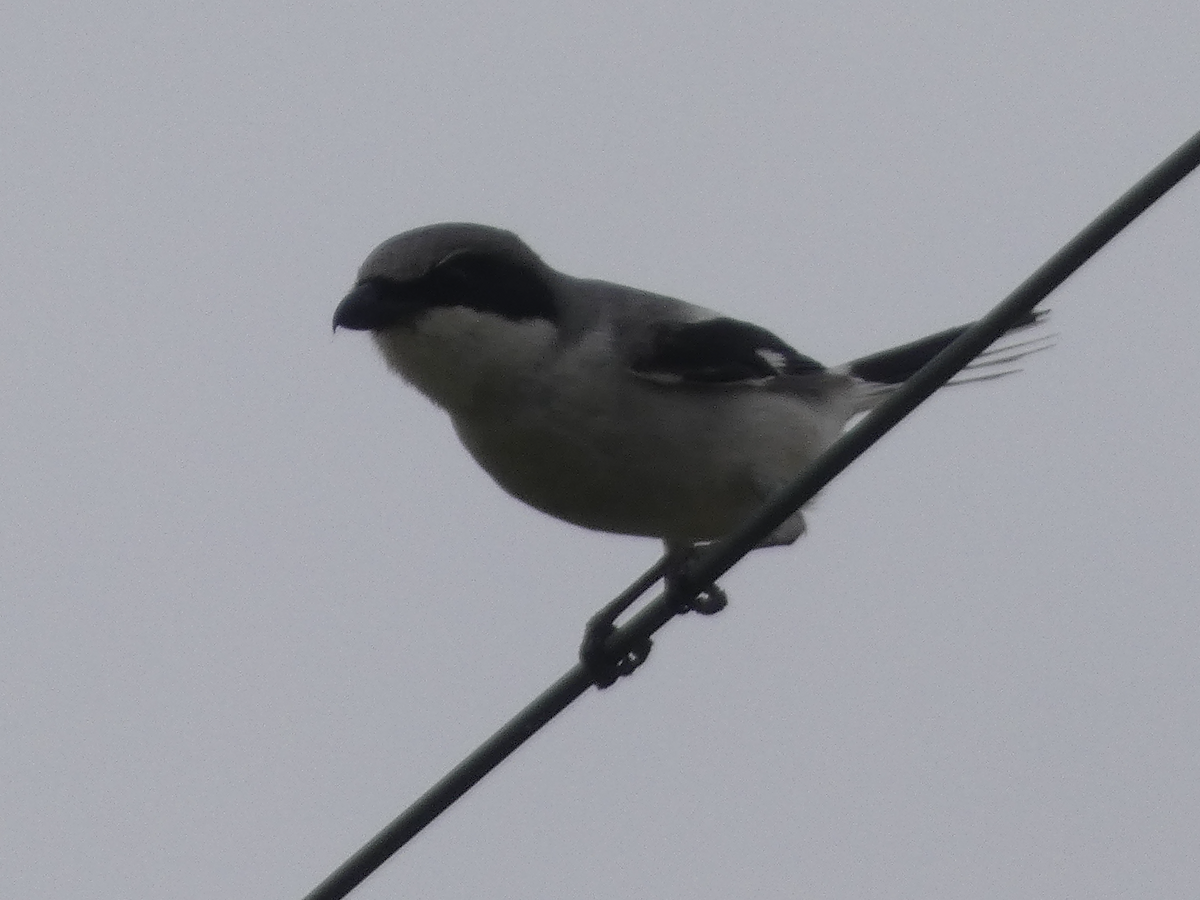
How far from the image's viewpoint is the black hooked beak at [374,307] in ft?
18.2

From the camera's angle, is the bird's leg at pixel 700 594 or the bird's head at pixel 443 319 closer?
the bird's head at pixel 443 319

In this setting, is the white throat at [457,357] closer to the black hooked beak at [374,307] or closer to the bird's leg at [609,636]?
the black hooked beak at [374,307]

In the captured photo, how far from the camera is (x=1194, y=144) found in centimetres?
309

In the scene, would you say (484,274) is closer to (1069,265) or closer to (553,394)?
(553,394)

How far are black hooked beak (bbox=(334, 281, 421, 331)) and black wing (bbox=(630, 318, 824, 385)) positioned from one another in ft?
2.46

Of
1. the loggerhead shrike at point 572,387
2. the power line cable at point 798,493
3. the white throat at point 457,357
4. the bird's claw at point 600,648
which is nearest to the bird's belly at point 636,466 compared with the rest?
the loggerhead shrike at point 572,387

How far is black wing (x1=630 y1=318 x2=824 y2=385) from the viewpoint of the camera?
589cm

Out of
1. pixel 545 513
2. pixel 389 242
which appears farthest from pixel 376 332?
pixel 545 513

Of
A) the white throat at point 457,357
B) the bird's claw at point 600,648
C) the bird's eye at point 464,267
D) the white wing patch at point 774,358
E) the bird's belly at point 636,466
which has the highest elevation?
the bird's eye at point 464,267

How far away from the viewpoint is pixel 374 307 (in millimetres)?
5562

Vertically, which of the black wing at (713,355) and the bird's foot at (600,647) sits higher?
the black wing at (713,355)

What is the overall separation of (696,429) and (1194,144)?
9.34ft

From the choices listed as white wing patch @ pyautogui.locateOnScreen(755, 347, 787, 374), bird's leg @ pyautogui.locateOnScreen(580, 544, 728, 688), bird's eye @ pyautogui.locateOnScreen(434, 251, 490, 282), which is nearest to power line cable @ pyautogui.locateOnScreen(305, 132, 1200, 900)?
bird's leg @ pyautogui.locateOnScreen(580, 544, 728, 688)

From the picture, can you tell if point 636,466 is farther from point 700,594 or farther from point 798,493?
point 798,493
